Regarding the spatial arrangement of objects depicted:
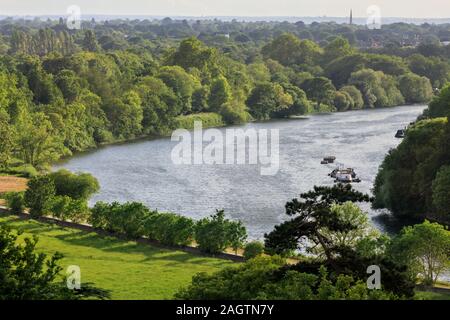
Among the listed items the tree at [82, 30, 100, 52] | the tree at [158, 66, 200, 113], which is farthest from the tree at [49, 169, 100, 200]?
the tree at [82, 30, 100, 52]

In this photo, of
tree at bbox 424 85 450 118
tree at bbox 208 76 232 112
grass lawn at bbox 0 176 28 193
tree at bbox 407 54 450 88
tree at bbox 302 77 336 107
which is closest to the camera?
grass lawn at bbox 0 176 28 193

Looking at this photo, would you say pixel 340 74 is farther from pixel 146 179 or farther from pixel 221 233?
pixel 221 233

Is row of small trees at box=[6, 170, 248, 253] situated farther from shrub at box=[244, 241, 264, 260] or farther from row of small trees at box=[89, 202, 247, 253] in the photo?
shrub at box=[244, 241, 264, 260]

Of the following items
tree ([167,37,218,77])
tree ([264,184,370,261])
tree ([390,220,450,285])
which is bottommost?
tree ([390,220,450,285])

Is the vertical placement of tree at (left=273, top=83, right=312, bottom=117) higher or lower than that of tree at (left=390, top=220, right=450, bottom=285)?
lower

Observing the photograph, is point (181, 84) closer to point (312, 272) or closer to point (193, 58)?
point (193, 58)

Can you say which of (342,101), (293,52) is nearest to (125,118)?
(342,101)
